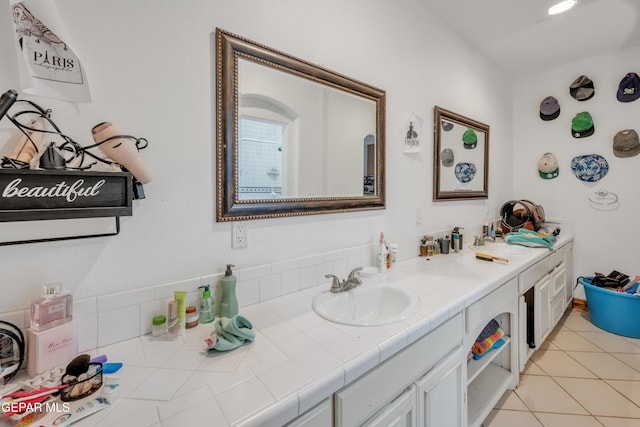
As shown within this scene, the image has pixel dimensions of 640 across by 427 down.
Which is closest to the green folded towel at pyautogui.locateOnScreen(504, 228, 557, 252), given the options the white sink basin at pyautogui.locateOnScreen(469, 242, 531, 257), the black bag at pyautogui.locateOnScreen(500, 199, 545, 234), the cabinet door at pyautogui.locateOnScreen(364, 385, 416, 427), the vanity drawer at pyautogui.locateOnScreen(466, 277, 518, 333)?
the white sink basin at pyautogui.locateOnScreen(469, 242, 531, 257)

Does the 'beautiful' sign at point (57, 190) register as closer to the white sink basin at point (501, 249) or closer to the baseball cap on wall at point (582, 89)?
the white sink basin at point (501, 249)

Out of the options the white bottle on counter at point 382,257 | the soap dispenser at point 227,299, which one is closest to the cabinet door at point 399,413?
the soap dispenser at point 227,299

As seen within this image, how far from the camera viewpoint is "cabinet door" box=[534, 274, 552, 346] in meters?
2.07

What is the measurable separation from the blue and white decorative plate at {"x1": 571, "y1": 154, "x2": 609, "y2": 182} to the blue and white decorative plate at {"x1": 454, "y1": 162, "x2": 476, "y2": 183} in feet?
4.26

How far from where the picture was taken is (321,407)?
28.8 inches

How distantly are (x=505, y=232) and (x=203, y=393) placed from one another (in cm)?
312

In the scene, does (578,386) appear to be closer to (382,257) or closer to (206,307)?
(382,257)

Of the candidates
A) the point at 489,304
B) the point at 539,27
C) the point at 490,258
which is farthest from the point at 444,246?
the point at 539,27

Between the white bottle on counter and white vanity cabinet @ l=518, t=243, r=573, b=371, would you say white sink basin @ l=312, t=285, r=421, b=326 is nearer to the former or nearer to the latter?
the white bottle on counter

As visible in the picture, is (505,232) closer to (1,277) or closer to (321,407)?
(321,407)

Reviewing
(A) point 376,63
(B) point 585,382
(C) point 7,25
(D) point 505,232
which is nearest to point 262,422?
(C) point 7,25

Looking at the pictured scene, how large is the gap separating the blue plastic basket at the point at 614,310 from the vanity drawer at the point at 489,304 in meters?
1.54

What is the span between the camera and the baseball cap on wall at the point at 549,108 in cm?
304

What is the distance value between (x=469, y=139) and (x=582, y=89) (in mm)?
1491
